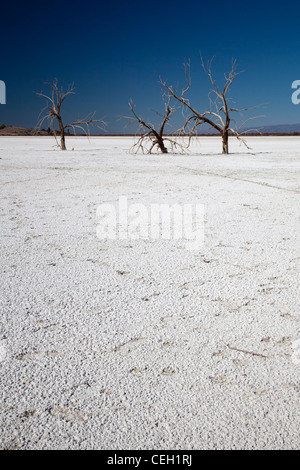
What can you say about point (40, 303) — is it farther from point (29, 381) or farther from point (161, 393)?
point (161, 393)

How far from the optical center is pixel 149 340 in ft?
4.85

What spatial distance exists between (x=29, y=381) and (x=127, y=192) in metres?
3.79

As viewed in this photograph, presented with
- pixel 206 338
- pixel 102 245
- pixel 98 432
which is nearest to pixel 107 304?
pixel 206 338

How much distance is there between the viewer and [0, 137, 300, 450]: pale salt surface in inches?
41.7

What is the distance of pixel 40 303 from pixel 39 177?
485cm

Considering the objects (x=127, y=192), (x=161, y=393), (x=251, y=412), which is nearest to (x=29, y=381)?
(x=161, y=393)

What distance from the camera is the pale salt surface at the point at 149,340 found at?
1059mm

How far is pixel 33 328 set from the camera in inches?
61.6

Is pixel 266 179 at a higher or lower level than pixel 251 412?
higher

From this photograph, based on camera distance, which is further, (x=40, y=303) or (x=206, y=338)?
(x=40, y=303)

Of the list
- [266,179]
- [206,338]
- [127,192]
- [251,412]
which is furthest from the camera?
[266,179]
